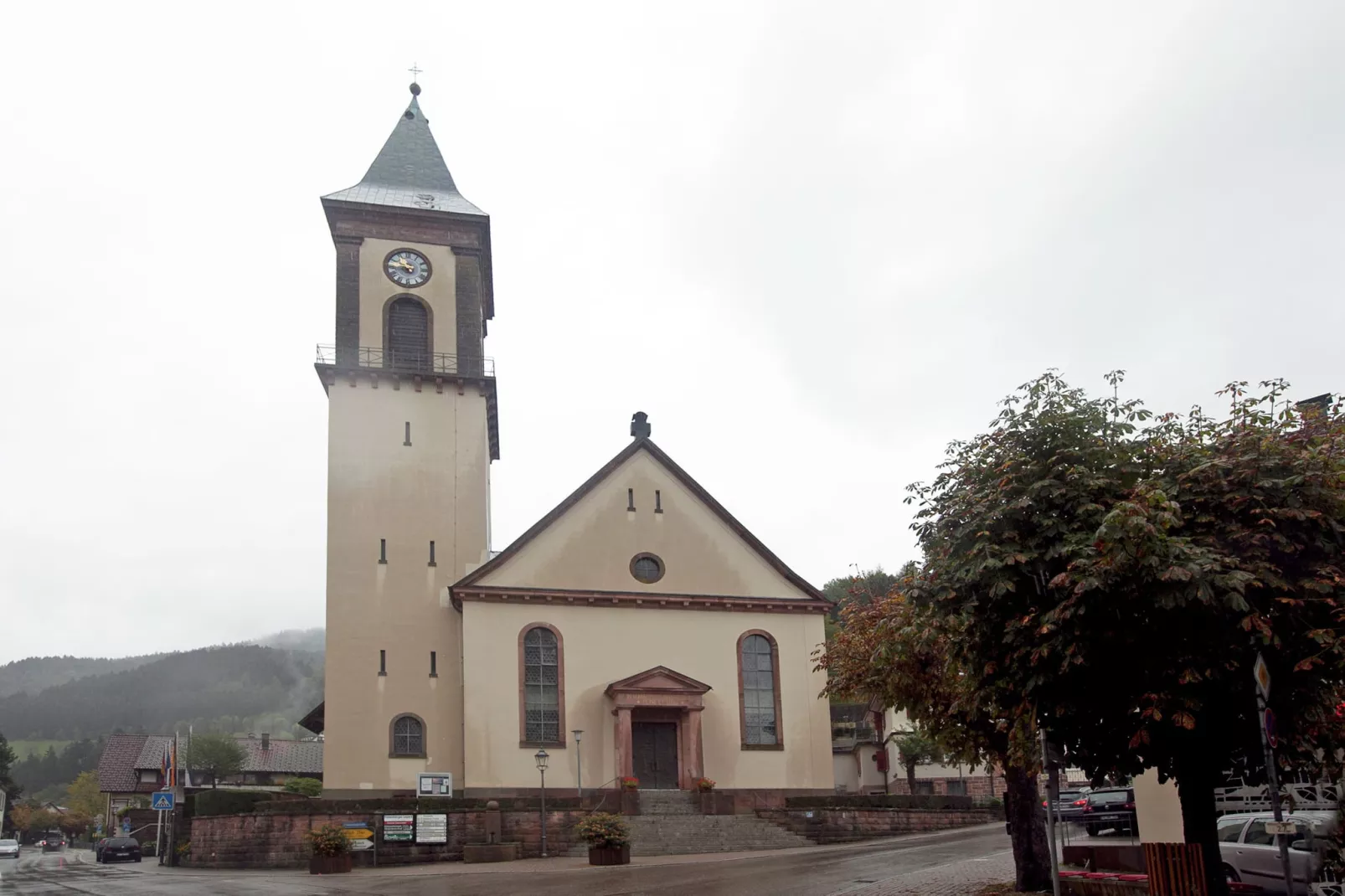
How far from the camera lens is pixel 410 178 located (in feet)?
150

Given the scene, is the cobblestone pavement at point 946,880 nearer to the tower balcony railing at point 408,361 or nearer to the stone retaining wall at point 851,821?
the stone retaining wall at point 851,821

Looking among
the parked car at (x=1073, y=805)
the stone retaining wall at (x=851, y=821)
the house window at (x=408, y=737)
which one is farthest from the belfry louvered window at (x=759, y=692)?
the house window at (x=408, y=737)

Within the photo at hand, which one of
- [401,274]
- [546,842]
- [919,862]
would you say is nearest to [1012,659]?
[919,862]

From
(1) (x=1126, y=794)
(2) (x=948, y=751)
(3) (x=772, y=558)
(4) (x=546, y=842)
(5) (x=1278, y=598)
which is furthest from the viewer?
(3) (x=772, y=558)

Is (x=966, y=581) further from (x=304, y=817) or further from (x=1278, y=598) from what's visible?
(x=304, y=817)

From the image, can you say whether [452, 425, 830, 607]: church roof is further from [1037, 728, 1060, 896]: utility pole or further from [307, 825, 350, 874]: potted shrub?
[1037, 728, 1060, 896]: utility pole

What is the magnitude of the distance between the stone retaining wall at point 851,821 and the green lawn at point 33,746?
565 ft

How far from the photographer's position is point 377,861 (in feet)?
99.3

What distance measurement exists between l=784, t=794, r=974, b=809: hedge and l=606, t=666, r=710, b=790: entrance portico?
3.29 metres

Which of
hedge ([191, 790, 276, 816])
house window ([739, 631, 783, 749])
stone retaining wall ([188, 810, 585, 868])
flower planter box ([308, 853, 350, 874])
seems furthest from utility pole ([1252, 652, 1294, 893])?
hedge ([191, 790, 276, 816])

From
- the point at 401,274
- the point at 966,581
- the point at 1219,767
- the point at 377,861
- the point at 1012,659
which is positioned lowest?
the point at 377,861

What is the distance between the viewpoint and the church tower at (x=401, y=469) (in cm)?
3750

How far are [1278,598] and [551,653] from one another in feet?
93.4

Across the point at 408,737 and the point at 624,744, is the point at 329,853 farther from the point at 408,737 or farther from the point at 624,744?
the point at 624,744
